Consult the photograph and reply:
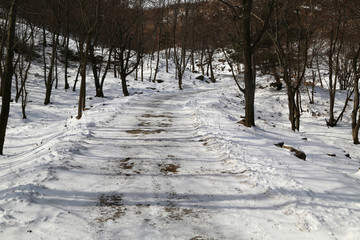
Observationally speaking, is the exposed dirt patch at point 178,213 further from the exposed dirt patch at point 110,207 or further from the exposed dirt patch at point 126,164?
the exposed dirt patch at point 126,164

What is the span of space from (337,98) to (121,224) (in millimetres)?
26891

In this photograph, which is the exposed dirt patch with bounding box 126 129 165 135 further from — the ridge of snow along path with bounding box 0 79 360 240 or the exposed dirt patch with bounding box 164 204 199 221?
the exposed dirt patch with bounding box 164 204 199 221

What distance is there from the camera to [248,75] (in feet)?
33.1

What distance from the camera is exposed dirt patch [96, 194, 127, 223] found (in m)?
3.65

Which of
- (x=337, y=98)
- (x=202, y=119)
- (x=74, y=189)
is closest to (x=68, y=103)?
(x=202, y=119)

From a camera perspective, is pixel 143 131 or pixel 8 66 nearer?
pixel 8 66

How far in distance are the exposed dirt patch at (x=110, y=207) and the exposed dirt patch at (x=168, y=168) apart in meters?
1.32

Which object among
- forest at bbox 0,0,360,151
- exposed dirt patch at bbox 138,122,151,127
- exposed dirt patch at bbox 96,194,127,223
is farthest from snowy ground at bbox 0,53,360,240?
forest at bbox 0,0,360,151

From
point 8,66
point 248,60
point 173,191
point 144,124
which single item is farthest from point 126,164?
point 248,60

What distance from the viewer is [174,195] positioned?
14.3 feet

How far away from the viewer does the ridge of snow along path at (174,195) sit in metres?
3.38

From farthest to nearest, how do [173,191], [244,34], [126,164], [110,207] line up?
[244,34]
[126,164]
[173,191]
[110,207]

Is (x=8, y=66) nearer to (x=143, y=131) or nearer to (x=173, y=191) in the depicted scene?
(x=143, y=131)

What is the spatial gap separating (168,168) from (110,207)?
187cm
